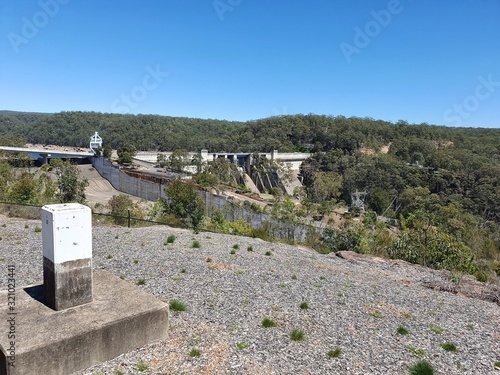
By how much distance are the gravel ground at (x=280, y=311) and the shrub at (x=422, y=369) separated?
0.16m

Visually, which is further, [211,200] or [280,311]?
[211,200]

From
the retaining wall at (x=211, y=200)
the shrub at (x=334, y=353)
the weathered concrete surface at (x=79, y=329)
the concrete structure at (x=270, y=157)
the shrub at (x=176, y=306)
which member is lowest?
the retaining wall at (x=211, y=200)

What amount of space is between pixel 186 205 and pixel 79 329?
20.9 metres

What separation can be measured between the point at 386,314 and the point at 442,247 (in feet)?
35.8

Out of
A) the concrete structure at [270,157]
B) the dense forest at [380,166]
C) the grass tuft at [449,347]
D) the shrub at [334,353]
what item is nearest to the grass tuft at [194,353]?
the shrub at [334,353]

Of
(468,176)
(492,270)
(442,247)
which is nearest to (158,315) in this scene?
(442,247)

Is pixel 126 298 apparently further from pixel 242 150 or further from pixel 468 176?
pixel 242 150

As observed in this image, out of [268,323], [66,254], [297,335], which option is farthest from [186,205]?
[66,254]

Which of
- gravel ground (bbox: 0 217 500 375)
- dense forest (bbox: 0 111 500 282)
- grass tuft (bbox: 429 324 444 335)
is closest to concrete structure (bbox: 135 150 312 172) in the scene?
dense forest (bbox: 0 111 500 282)

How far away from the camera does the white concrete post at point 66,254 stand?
17.6 ft

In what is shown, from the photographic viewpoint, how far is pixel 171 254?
11453 millimetres

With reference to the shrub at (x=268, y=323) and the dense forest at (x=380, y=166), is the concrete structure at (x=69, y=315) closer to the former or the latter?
the shrub at (x=268, y=323)

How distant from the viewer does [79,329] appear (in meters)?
5.03

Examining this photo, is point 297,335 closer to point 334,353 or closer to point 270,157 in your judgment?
point 334,353
